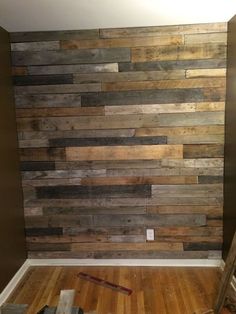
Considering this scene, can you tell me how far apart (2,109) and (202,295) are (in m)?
2.39

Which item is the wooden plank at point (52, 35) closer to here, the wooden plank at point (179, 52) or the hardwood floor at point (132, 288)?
the wooden plank at point (179, 52)

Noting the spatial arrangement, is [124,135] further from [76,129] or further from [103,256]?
[103,256]

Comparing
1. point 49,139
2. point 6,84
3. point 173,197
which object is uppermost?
point 6,84

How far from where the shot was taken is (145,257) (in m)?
2.84

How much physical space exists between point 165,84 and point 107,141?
79 centimetres

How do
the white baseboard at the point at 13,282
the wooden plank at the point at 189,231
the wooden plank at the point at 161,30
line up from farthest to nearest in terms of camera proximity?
the wooden plank at the point at 189,231 → the wooden plank at the point at 161,30 → the white baseboard at the point at 13,282

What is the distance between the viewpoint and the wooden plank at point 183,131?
2.66 metres

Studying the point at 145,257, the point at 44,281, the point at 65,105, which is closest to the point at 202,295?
the point at 145,257

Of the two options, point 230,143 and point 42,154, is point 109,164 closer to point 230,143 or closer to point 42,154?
point 42,154

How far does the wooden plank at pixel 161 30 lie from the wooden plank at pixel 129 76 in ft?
1.16

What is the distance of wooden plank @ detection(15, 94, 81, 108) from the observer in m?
2.71

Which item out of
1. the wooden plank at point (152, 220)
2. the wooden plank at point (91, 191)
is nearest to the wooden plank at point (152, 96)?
the wooden plank at point (91, 191)

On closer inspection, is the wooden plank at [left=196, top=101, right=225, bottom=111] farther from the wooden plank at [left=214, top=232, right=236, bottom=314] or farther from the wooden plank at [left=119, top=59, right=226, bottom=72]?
the wooden plank at [left=214, top=232, right=236, bottom=314]

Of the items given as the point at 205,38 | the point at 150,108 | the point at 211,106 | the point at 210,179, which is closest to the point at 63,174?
the point at 150,108
